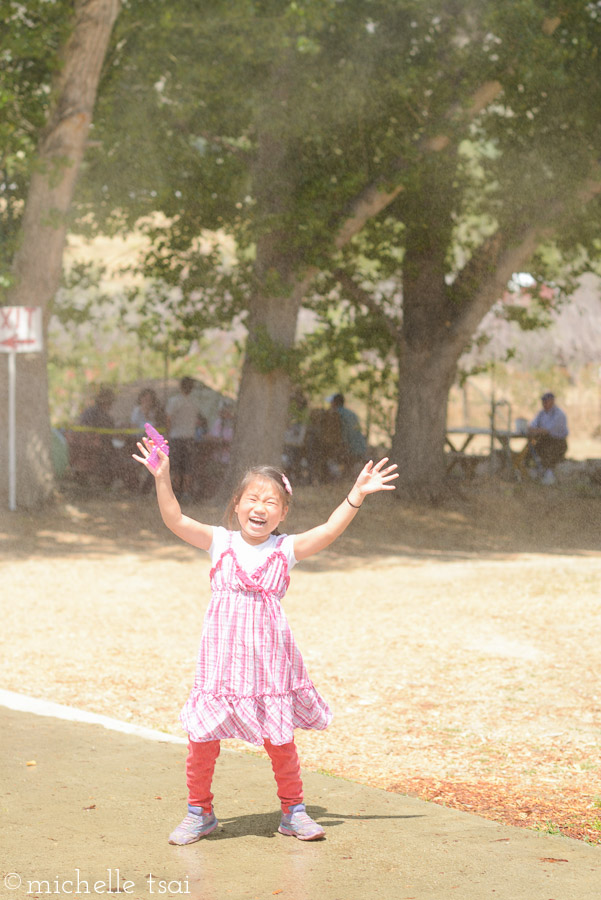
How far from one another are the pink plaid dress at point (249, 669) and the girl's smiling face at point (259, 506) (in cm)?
10

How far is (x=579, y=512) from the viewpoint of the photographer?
17.5 m

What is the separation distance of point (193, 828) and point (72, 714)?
2.17 metres

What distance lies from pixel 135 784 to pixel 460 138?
12.4 metres

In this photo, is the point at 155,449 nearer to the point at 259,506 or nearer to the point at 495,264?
the point at 259,506

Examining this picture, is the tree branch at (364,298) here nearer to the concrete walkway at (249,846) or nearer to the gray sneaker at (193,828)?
the concrete walkway at (249,846)

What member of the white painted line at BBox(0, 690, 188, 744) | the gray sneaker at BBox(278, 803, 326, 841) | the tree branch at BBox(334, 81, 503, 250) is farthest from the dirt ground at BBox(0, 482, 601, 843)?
the tree branch at BBox(334, 81, 503, 250)

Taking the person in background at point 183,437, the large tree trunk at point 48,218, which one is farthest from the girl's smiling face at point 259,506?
the person in background at point 183,437

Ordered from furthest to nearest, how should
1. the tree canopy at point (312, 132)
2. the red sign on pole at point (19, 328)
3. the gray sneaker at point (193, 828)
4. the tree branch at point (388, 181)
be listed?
the tree branch at point (388, 181) → the tree canopy at point (312, 132) → the red sign on pole at point (19, 328) → the gray sneaker at point (193, 828)

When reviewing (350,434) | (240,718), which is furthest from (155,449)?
(350,434)

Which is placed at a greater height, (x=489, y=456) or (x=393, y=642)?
(x=489, y=456)

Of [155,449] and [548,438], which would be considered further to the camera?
[548,438]

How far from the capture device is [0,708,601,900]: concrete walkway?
3.67m

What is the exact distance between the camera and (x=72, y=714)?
244 inches

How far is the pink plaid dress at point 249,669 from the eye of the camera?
4203 mm
